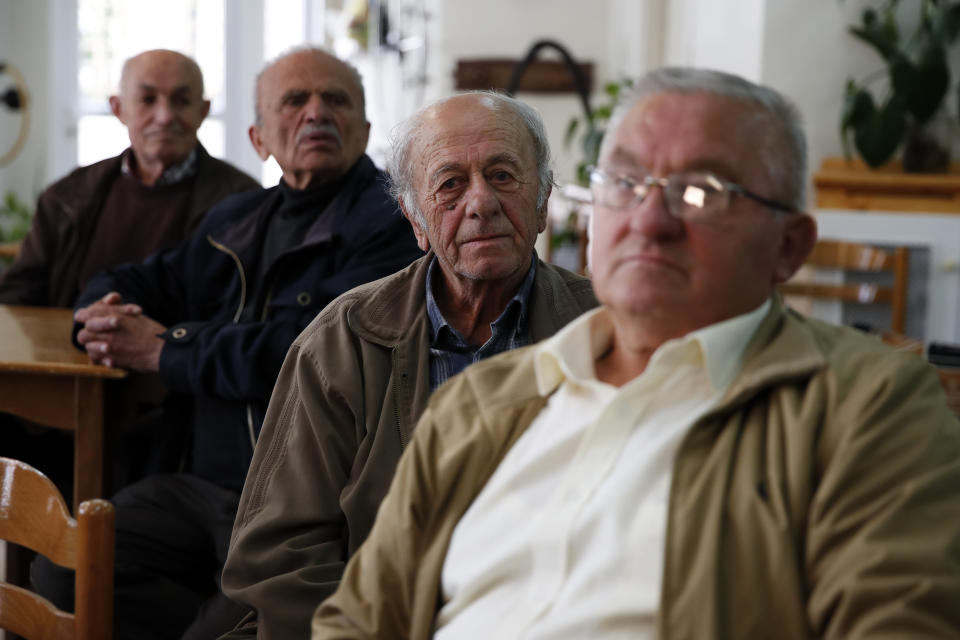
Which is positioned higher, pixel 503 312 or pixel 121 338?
pixel 503 312

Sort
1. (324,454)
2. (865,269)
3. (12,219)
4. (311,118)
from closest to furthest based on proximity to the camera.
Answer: (324,454) < (311,118) < (865,269) < (12,219)

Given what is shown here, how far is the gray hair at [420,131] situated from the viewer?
1.74m

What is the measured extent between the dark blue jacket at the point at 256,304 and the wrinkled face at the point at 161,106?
2.58 ft

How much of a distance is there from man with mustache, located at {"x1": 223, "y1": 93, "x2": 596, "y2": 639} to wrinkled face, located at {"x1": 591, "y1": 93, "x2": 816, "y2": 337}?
0.57 meters

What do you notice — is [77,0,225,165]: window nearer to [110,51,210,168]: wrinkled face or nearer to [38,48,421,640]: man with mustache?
[110,51,210,168]: wrinkled face

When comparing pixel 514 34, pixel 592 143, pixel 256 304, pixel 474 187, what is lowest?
pixel 256 304

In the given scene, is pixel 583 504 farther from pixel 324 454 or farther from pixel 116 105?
pixel 116 105

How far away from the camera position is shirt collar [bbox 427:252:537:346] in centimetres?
164

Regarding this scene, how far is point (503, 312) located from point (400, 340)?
0.19 metres

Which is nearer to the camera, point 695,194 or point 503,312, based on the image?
point 695,194

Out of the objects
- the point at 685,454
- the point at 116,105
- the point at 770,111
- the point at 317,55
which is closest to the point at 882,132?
the point at 317,55

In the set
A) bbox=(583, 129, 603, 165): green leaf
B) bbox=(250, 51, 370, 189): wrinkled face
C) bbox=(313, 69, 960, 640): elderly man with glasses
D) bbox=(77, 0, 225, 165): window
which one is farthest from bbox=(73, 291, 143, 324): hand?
→ bbox=(77, 0, 225, 165): window

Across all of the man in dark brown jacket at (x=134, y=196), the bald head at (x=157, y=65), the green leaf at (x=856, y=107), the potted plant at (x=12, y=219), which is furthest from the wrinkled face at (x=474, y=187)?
the potted plant at (x=12, y=219)

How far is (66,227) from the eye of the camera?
3127mm
